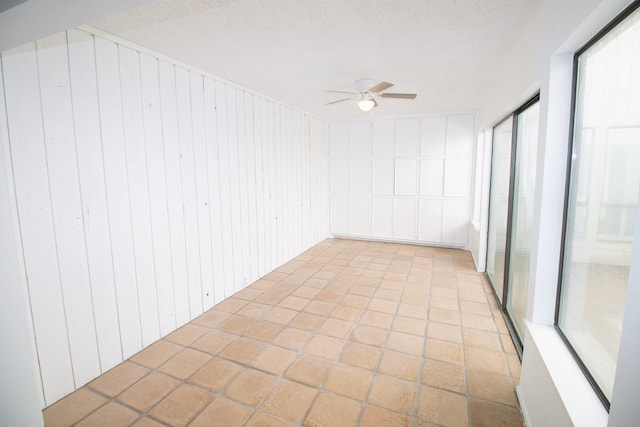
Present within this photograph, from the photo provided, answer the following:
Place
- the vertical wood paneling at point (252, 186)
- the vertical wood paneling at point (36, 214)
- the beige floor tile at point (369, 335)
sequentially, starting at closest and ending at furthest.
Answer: the vertical wood paneling at point (36, 214), the beige floor tile at point (369, 335), the vertical wood paneling at point (252, 186)

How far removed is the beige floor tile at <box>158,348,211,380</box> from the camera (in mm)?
2301

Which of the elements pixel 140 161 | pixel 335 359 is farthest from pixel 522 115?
pixel 140 161

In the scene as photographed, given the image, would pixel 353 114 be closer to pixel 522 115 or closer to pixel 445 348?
pixel 522 115

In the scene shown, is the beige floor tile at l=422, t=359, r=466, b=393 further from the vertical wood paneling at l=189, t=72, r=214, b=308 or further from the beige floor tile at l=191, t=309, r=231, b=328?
the vertical wood paneling at l=189, t=72, r=214, b=308

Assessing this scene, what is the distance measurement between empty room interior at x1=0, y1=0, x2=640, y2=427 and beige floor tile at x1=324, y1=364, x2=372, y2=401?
0.02 meters

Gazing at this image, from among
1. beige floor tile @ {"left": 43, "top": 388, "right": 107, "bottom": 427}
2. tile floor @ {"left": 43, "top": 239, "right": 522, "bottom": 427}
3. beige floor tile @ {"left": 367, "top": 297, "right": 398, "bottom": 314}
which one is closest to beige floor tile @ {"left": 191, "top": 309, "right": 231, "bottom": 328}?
→ tile floor @ {"left": 43, "top": 239, "right": 522, "bottom": 427}

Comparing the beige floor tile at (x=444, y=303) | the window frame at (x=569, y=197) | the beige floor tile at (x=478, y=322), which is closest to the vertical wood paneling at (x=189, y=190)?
the beige floor tile at (x=444, y=303)

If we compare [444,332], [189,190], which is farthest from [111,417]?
[444,332]

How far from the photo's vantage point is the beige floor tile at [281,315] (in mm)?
3088

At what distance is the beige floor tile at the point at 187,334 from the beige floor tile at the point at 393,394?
169 cm

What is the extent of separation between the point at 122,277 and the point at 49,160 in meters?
1.00

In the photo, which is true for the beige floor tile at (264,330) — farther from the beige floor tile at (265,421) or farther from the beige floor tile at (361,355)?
the beige floor tile at (265,421)

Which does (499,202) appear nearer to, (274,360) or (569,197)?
(569,197)

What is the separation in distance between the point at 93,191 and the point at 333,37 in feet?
7.08
